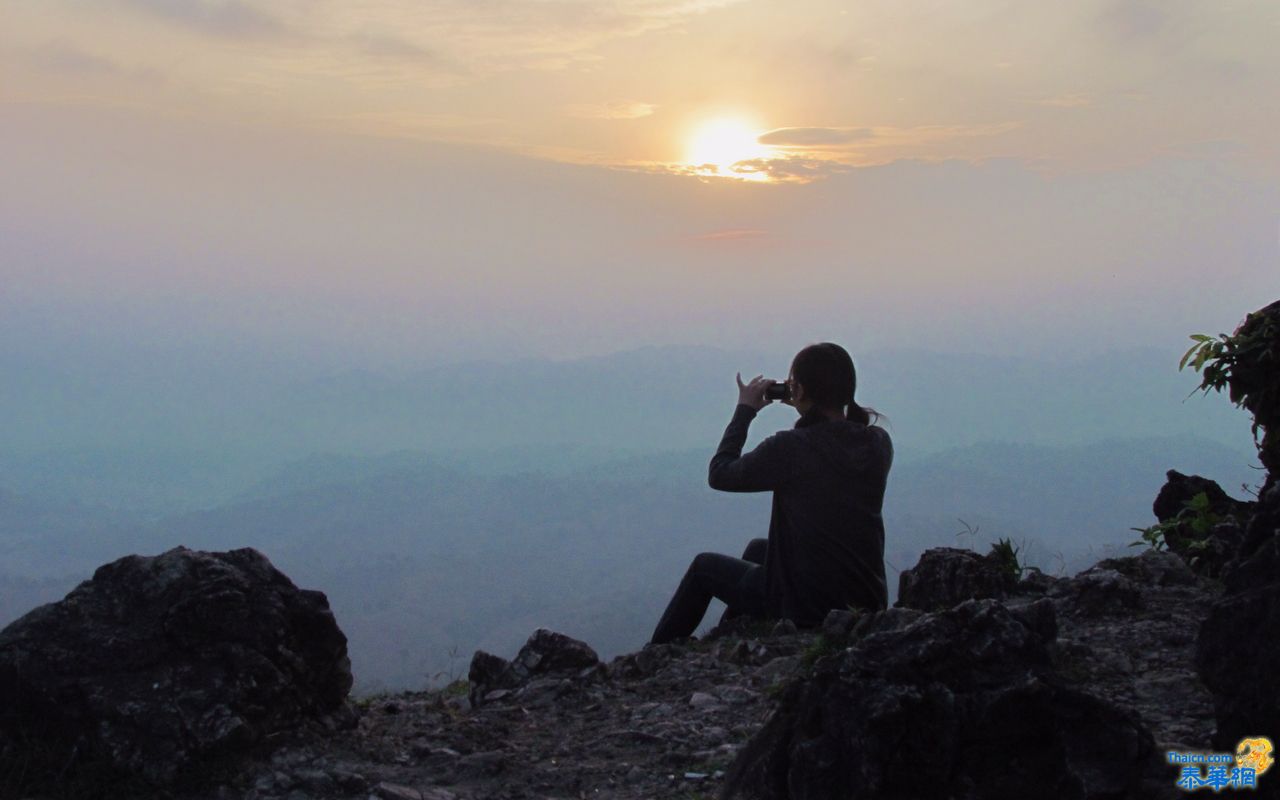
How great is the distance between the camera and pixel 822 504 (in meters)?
8.34

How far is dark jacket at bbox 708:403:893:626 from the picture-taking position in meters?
8.27

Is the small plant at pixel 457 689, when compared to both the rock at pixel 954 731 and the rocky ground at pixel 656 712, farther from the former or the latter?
the rock at pixel 954 731

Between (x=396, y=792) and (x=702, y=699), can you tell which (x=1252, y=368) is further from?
(x=396, y=792)

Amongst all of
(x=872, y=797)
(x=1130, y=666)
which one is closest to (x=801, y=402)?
(x=1130, y=666)

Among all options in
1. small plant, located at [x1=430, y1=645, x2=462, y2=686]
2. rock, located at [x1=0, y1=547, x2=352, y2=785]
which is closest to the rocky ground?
rock, located at [x1=0, y1=547, x2=352, y2=785]

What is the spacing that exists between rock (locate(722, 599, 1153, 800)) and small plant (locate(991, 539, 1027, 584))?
4.22 meters

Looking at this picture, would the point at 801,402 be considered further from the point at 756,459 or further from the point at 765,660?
the point at 765,660

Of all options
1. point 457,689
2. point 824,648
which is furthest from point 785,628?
point 457,689

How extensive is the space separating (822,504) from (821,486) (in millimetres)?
147

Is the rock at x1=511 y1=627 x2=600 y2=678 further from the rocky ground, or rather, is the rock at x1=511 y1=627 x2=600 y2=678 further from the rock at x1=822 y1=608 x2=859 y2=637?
the rock at x1=822 y1=608 x2=859 y2=637

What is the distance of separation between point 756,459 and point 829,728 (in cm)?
397

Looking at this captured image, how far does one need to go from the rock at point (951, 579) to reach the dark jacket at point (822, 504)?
0.33m

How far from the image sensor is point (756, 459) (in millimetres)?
8273

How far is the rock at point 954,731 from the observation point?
4.28m
